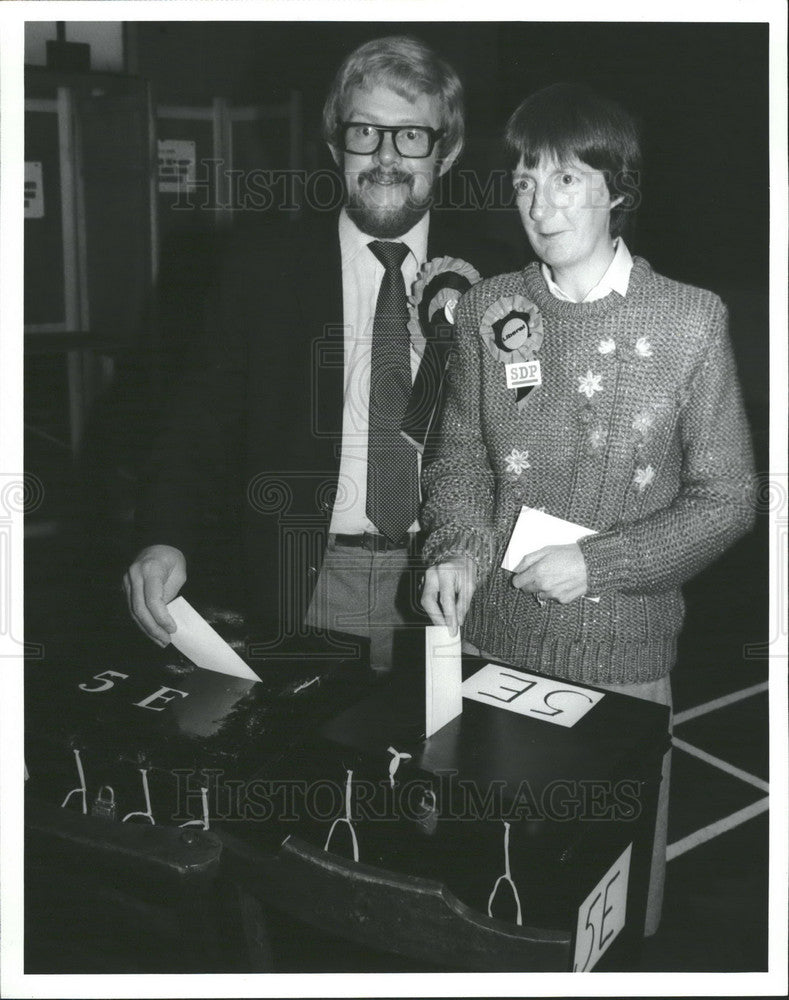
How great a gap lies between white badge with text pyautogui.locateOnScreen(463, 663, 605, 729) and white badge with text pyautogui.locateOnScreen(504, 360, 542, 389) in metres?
0.45

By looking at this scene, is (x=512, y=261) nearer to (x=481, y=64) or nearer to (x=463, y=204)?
(x=463, y=204)

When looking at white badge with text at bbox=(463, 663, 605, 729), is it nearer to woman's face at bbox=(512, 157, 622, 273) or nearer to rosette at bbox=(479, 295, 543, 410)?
rosette at bbox=(479, 295, 543, 410)

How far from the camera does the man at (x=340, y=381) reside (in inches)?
66.4

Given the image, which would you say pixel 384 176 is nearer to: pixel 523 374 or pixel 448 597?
pixel 523 374

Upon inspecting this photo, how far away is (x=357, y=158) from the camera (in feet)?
5.57

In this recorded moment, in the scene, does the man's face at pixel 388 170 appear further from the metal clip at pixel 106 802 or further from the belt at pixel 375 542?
the metal clip at pixel 106 802

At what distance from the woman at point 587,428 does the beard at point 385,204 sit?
23cm

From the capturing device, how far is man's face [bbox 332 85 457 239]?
167 cm

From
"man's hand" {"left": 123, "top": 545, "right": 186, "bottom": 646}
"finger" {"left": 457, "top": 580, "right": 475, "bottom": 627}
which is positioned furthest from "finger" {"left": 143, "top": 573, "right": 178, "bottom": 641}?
"finger" {"left": 457, "top": 580, "right": 475, "bottom": 627}

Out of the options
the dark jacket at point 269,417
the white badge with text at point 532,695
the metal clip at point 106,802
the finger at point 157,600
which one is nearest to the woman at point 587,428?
the white badge with text at point 532,695

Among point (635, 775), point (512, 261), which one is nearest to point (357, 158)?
point (512, 261)

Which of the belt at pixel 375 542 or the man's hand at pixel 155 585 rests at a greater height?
the belt at pixel 375 542

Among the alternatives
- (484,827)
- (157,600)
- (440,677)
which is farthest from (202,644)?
(484,827)

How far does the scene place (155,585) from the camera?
5.05 feet
